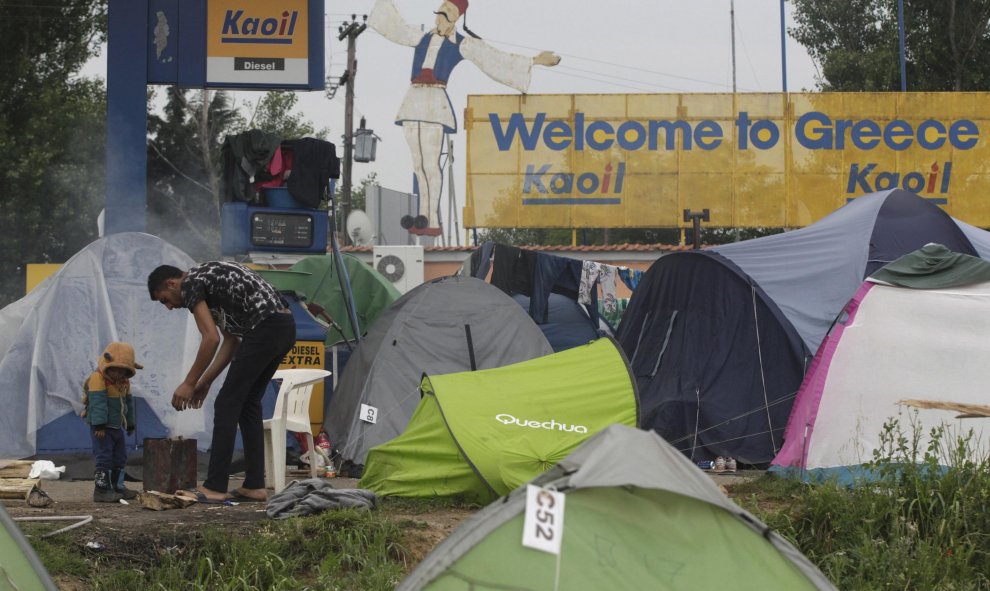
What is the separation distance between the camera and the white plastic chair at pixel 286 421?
8.94 meters

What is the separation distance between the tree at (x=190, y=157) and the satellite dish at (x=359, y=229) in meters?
8.14

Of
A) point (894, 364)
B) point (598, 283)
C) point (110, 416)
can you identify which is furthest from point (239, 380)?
point (598, 283)

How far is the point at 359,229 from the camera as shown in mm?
29562

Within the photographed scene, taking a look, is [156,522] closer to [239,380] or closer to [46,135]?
[239,380]

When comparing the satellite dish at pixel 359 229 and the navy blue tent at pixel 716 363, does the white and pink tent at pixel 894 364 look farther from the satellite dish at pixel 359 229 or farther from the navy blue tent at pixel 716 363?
the satellite dish at pixel 359 229

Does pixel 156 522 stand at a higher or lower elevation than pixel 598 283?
lower

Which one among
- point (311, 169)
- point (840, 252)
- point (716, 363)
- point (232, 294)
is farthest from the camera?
point (311, 169)

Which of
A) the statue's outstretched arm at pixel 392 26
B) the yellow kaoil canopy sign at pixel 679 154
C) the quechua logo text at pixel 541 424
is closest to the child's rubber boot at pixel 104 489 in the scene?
the quechua logo text at pixel 541 424

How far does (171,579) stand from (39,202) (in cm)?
2743

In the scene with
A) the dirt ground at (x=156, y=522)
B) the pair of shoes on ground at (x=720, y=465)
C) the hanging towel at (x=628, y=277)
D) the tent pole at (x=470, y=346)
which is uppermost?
the hanging towel at (x=628, y=277)

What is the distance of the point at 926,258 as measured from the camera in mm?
9258

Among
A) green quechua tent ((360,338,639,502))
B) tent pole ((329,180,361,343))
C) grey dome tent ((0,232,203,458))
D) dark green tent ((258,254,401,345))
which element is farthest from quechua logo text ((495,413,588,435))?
dark green tent ((258,254,401,345))

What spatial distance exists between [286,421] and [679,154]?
1833 cm

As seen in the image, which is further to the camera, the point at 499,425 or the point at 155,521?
the point at 499,425
